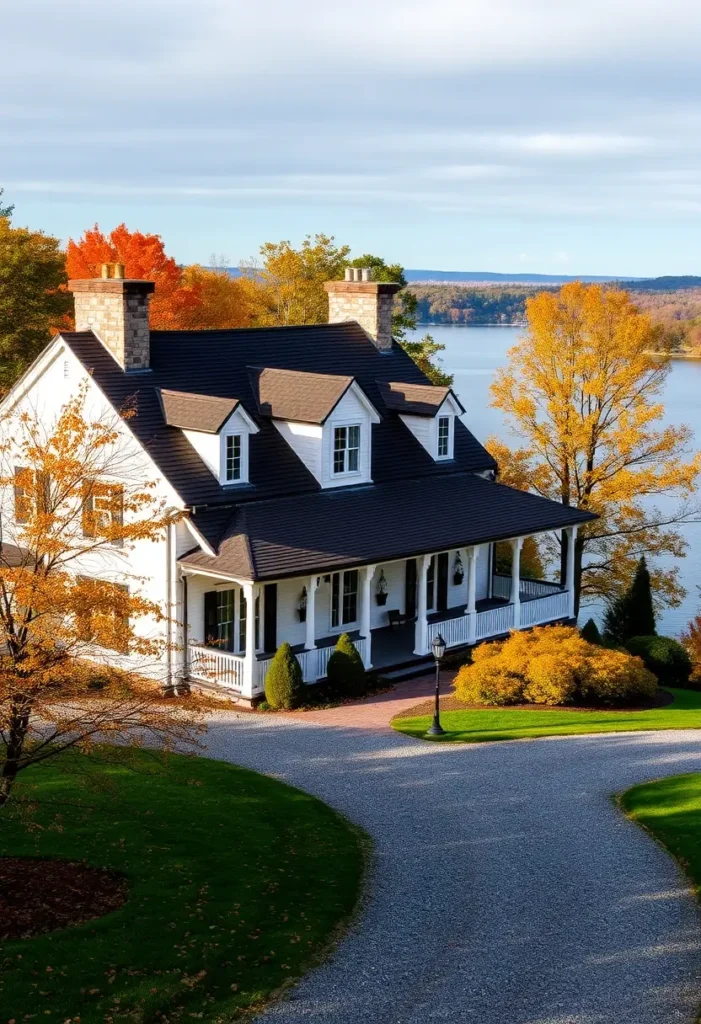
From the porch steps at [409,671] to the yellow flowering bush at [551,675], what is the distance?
5.89 ft

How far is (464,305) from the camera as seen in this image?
15288cm

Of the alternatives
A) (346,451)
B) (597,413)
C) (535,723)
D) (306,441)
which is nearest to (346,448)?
(346,451)

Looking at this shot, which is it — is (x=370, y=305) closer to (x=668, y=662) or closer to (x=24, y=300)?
(x=668, y=662)

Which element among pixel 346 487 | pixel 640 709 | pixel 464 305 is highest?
pixel 464 305

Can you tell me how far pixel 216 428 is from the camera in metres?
28.2

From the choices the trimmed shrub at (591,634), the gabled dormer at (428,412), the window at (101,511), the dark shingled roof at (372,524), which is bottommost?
the trimmed shrub at (591,634)

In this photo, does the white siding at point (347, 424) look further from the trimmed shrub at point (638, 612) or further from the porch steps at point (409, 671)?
the trimmed shrub at point (638, 612)

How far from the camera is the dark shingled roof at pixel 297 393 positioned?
30.6m

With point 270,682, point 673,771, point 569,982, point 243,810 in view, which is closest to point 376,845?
point 243,810

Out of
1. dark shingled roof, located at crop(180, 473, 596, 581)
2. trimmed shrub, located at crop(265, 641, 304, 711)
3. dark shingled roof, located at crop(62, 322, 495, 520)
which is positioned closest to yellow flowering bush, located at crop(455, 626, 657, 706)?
dark shingled roof, located at crop(180, 473, 596, 581)

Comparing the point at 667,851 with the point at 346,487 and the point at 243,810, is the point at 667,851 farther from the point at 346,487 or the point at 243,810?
the point at 346,487

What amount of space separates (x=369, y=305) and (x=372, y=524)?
30.3ft

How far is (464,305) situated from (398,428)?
121 meters

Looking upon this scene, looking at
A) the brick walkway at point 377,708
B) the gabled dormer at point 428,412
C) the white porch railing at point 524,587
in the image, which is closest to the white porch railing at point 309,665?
the brick walkway at point 377,708
